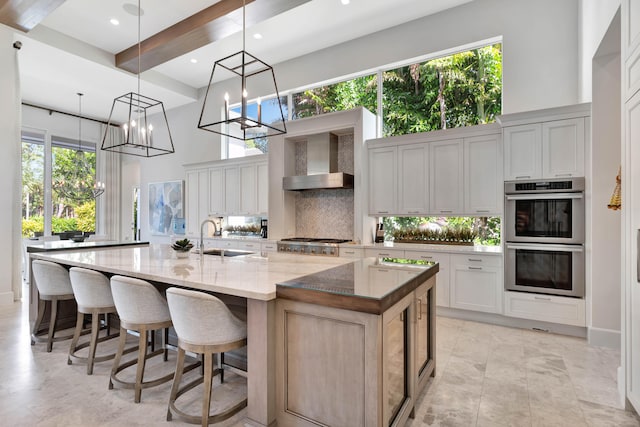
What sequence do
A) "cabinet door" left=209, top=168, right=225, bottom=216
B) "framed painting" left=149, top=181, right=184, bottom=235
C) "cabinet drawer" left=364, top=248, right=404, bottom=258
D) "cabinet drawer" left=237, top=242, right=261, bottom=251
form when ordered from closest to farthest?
"cabinet drawer" left=364, top=248, right=404, bottom=258 → "cabinet drawer" left=237, top=242, right=261, bottom=251 → "cabinet door" left=209, top=168, right=225, bottom=216 → "framed painting" left=149, top=181, right=184, bottom=235

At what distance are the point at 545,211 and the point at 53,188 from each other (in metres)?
9.46

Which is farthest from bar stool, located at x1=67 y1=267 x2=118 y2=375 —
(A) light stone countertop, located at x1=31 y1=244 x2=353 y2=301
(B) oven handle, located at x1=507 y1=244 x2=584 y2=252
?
(B) oven handle, located at x1=507 y1=244 x2=584 y2=252

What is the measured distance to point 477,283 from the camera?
3984 mm

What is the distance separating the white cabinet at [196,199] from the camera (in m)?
6.99

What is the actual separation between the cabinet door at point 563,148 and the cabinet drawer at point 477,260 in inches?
41.2

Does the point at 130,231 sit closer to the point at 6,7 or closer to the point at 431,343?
the point at 6,7

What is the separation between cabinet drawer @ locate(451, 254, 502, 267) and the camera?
12.7 ft

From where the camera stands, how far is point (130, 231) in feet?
29.6

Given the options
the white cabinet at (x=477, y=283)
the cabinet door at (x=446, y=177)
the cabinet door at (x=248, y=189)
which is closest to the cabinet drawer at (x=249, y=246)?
the cabinet door at (x=248, y=189)

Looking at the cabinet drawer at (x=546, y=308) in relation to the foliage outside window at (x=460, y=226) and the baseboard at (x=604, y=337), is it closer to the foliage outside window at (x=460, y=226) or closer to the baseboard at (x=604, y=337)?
the baseboard at (x=604, y=337)

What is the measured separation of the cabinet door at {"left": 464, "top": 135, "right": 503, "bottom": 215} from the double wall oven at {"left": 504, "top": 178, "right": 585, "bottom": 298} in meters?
0.27

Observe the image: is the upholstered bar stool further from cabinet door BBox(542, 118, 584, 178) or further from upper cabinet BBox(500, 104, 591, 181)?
cabinet door BBox(542, 118, 584, 178)

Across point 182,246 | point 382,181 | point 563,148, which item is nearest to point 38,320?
point 182,246

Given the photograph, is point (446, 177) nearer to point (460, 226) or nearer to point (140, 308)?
point (460, 226)
